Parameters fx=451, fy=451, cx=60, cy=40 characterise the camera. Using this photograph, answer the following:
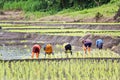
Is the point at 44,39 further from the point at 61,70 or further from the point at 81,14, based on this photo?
the point at 81,14

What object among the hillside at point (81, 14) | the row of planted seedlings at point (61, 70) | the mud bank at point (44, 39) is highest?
the row of planted seedlings at point (61, 70)

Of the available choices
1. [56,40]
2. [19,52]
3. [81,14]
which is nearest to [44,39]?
[56,40]

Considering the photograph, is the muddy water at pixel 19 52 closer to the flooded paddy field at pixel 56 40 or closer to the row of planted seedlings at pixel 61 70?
the flooded paddy field at pixel 56 40

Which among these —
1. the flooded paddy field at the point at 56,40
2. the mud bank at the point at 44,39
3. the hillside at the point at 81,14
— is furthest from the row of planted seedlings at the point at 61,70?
A: the hillside at the point at 81,14

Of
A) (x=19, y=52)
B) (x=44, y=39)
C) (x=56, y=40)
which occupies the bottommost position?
(x=44, y=39)

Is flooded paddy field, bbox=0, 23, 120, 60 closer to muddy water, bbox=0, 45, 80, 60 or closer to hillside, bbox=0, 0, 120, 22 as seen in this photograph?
muddy water, bbox=0, 45, 80, 60

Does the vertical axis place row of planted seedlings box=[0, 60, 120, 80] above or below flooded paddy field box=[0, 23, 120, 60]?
above

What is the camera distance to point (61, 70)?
72.8 feet

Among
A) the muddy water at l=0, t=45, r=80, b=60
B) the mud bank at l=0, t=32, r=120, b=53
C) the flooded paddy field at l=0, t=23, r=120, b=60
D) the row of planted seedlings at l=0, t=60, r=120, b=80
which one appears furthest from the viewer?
the mud bank at l=0, t=32, r=120, b=53

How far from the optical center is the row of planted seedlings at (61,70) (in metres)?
21.0

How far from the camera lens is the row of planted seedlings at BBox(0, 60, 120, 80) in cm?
2098

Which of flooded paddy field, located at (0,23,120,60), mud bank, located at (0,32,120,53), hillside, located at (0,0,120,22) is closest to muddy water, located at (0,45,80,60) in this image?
flooded paddy field, located at (0,23,120,60)

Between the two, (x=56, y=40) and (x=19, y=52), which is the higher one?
(x=19, y=52)

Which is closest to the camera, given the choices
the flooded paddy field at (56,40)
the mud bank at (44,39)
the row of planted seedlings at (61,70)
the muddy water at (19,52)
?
the row of planted seedlings at (61,70)
